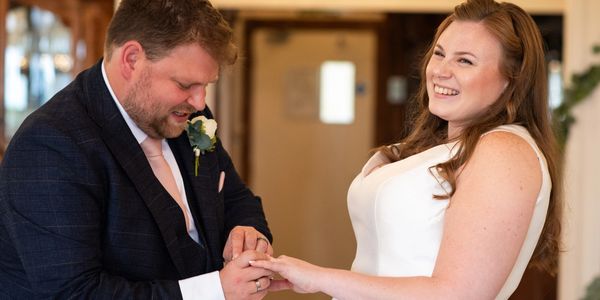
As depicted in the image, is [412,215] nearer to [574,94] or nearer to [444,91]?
[444,91]

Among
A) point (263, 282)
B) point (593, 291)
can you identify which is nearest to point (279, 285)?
point (263, 282)

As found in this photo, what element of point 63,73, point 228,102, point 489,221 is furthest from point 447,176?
point 228,102

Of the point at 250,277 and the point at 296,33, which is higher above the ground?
the point at 296,33

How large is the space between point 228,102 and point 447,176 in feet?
17.2

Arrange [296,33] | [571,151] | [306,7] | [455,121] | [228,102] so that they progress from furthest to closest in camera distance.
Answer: [296,33], [228,102], [306,7], [571,151], [455,121]

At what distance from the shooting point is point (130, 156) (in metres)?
2.16

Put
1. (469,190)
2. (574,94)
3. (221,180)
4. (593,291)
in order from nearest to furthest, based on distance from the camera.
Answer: (469,190), (221,180), (593,291), (574,94)

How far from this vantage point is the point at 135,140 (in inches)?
86.4

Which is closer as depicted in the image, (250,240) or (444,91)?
(444,91)

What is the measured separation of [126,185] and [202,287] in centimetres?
31

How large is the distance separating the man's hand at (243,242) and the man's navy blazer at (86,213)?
0.06 m

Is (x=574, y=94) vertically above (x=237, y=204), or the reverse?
(x=574, y=94)

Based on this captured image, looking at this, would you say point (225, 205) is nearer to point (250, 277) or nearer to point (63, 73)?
point (250, 277)

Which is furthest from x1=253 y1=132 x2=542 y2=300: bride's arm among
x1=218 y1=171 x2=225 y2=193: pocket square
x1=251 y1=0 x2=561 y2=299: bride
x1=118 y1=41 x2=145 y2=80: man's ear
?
x1=118 y1=41 x2=145 y2=80: man's ear
